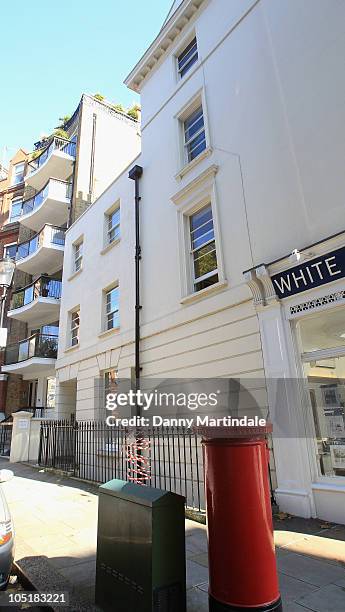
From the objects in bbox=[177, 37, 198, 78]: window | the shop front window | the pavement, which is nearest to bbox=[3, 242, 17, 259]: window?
bbox=[177, 37, 198, 78]: window

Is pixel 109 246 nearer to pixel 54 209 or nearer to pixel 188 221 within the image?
pixel 188 221

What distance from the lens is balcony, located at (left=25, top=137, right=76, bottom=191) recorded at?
21.1m

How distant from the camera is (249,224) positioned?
25.3 ft

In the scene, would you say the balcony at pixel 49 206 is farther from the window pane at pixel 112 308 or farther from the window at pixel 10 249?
the window pane at pixel 112 308

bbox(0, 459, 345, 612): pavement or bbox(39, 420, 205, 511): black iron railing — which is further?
bbox(39, 420, 205, 511): black iron railing

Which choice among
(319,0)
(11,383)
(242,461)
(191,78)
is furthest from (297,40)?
(11,383)

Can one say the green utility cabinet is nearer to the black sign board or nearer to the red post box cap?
the red post box cap

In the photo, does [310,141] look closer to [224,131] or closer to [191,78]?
[224,131]

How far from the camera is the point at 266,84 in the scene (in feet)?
26.1

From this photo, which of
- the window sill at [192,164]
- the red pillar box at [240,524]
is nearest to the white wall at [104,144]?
the window sill at [192,164]

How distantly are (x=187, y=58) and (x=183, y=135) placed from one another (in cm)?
275

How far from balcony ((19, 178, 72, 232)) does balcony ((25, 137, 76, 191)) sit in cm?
137

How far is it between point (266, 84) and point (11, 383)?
19.5 meters

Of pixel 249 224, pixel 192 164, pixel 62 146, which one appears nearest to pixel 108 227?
pixel 192 164
